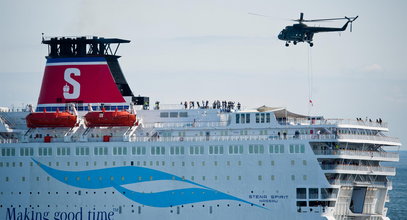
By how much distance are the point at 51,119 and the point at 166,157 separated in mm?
8588

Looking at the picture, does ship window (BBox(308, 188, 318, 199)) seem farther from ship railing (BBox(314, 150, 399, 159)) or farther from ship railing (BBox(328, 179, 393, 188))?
ship railing (BBox(314, 150, 399, 159))

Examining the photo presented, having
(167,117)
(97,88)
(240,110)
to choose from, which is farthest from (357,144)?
(97,88)

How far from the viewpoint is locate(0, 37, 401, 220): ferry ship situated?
57875mm

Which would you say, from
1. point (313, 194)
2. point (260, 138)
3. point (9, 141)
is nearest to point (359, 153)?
point (313, 194)

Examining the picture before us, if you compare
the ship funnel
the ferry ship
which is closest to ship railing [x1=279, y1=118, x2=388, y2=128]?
the ferry ship

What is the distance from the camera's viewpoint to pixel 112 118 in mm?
61812

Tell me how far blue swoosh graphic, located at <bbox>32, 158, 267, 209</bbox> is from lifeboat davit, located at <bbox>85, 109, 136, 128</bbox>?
124 inches

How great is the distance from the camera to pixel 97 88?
2534 inches

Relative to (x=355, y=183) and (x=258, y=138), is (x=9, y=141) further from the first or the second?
(x=355, y=183)

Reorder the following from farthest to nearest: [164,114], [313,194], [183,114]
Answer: [164,114] → [183,114] → [313,194]

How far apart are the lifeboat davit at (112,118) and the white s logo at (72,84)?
3.16 meters


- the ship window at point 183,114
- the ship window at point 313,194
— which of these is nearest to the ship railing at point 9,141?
the ship window at point 183,114

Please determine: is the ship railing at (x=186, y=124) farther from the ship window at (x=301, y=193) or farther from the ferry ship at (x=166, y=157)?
the ship window at (x=301, y=193)

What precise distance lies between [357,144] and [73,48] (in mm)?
20446
